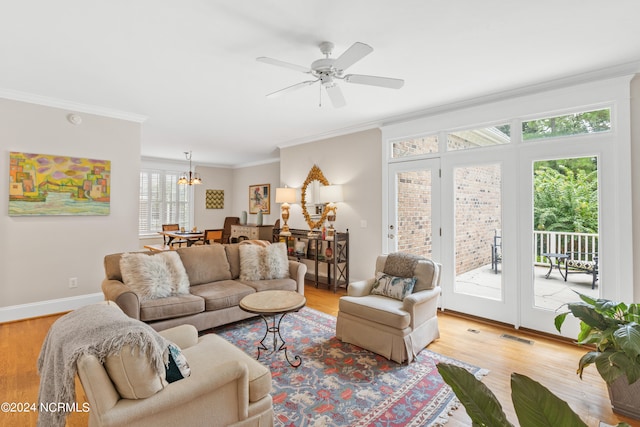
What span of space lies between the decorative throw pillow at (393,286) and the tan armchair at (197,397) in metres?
1.70

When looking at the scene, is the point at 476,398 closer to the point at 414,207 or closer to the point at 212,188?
the point at 414,207

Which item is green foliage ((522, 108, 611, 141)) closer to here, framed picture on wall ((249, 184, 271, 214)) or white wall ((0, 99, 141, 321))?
white wall ((0, 99, 141, 321))

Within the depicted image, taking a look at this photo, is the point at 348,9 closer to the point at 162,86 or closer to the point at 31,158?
the point at 162,86

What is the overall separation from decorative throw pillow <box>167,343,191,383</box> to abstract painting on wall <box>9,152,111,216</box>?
3496mm

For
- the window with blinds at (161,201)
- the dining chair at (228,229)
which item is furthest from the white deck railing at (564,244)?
the window with blinds at (161,201)

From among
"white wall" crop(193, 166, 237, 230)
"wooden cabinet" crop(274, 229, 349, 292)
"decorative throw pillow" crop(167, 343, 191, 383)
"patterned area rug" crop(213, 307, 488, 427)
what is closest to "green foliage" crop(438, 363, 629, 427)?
"decorative throw pillow" crop(167, 343, 191, 383)

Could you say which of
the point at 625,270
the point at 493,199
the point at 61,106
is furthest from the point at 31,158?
the point at 625,270

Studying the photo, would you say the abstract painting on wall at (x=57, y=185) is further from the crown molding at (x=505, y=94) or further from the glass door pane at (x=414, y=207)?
the glass door pane at (x=414, y=207)

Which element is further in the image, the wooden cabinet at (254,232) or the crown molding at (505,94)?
the wooden cabinet at (254,232)

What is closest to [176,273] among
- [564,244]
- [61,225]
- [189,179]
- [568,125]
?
[61,225]

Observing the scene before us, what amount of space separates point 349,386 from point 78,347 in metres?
1.78

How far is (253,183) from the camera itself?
8.69 m

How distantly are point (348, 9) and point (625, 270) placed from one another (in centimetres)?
334

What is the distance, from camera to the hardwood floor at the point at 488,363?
210 centimetres
